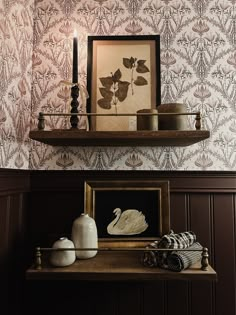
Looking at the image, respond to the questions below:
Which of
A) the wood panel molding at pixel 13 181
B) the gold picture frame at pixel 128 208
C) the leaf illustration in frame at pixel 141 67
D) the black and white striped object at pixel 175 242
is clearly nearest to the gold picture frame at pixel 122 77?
the leaf illustration in frame at pixel 141 67

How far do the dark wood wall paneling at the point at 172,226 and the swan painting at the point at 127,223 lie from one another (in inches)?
6.0

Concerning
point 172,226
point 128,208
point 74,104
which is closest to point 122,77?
point 74,104

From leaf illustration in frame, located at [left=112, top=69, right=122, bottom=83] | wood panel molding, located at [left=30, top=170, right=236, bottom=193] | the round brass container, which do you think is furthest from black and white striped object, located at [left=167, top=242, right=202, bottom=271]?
leaf illustration in frame, located at [left=112, top=69, right=122, bottom=83]

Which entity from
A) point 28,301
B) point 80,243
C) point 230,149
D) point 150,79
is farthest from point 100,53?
point 28,301

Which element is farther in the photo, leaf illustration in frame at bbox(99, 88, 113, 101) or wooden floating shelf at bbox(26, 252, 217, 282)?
leaf illustration in frame at bbox(99, 88, 113, 101)

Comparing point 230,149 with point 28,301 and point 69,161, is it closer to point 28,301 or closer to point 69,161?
point 69,161

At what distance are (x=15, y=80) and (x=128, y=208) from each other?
2.39 feet

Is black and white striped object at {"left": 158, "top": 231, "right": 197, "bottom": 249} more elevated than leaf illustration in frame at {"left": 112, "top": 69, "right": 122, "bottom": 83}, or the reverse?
leaf illustration in frame at {"left": 112, "top": 69, "right": 122, "bottom": 83}

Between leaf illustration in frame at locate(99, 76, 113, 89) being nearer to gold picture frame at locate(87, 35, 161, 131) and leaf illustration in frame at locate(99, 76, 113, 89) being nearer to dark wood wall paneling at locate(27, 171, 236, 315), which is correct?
gold picture frame at locate(87, 35, 161, 131)

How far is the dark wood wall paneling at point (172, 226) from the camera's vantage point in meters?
1.27

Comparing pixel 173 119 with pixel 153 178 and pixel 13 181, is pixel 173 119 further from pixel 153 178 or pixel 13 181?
pixel 13 181

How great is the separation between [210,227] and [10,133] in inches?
37.9

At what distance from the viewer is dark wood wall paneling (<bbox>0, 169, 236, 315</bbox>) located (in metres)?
1.27

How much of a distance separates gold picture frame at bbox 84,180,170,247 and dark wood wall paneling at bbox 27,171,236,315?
61mm
